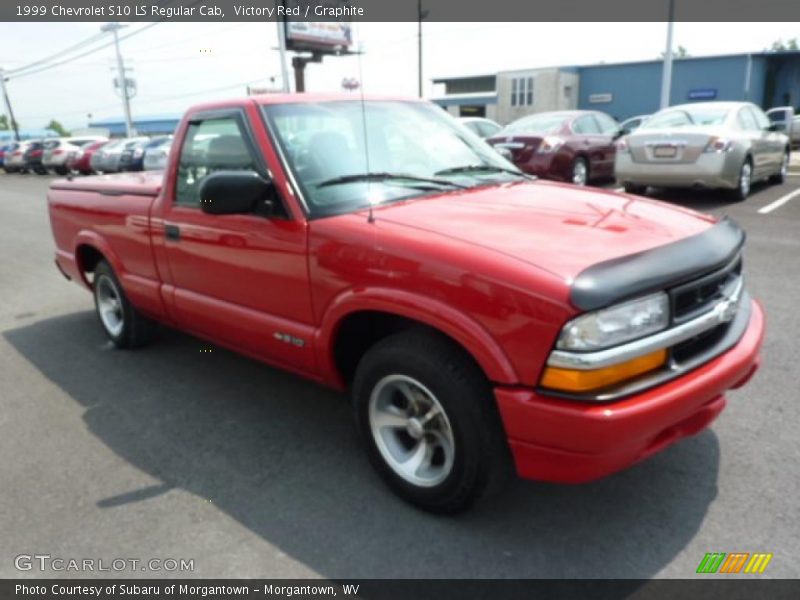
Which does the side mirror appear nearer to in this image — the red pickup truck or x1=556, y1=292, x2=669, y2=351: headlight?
the red pickup truck

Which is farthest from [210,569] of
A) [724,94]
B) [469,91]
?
[469,91]

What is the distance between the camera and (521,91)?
157 ft

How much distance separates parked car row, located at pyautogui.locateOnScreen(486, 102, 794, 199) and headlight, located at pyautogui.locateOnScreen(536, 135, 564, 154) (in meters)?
0.02

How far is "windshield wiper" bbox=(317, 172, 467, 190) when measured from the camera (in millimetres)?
3117

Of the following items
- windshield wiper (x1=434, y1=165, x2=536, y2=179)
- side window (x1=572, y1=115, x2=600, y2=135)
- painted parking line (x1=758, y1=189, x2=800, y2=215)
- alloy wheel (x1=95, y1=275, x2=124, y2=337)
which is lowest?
painted parking line (x1=758, y1=189, x2=800, y2=215)

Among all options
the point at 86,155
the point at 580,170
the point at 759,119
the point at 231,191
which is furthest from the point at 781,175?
the point at 86,155

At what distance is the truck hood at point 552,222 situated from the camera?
2381 millimetres

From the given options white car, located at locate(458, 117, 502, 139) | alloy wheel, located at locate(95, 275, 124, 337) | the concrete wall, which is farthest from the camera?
the concrete wall

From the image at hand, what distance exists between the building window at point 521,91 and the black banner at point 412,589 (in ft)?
157

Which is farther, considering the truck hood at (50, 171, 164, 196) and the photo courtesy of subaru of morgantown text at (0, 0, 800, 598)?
the truck hood at (50, 171, 164, 196)

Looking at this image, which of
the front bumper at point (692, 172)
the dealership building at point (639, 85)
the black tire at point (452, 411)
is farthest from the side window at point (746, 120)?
the dealership building at point (639, 85)

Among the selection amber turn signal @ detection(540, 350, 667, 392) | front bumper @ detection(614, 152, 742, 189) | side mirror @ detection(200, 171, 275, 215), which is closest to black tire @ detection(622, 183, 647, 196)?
front bumper @ detection(614, 152, 742, 189)

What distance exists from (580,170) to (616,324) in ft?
32.9

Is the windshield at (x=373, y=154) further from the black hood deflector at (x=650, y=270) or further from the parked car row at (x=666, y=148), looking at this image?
the parked car row at (x=666, y=148)
